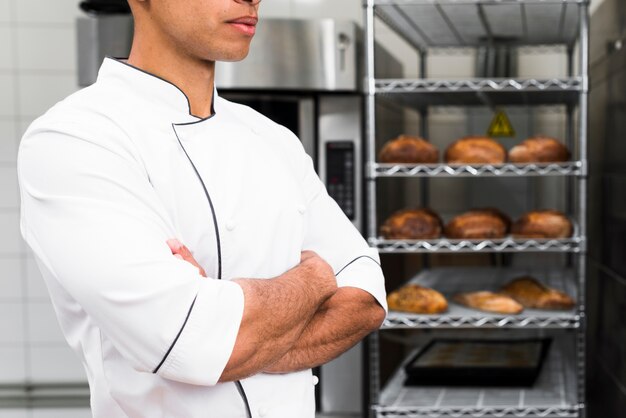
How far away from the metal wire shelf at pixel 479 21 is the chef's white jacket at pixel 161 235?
106 centimetres

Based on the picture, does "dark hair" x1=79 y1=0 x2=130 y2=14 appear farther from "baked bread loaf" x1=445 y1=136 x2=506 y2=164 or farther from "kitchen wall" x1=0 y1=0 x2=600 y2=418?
"baked bread loaf" x1=445 y1=136 x2=506 y2=164

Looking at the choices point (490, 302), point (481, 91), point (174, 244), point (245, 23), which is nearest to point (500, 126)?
point (481, 91)

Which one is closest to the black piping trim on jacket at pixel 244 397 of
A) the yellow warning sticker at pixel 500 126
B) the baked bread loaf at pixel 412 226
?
the baked bread loaf at pixel 412 226

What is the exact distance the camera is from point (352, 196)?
7.72ft

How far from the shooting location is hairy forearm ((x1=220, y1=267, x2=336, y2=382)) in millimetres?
941

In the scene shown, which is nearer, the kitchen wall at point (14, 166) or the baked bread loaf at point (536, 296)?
the baked bread loaf at point (536, 296)

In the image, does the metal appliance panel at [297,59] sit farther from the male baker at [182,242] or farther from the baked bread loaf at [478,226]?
the male baker at [182,242]

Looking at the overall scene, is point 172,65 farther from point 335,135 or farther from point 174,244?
point 335,135

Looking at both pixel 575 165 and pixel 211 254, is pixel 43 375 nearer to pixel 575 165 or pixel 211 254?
pixel 575 165

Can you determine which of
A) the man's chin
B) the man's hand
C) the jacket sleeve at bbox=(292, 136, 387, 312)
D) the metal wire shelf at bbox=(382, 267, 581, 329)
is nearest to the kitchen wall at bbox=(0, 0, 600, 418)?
the metal wire shelf at bbox=(382, 267, 581, 329)

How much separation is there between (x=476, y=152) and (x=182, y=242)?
1.40 meters

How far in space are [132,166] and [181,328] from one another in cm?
20

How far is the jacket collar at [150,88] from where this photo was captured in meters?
1.06

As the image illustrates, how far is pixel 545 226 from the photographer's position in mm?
2246
